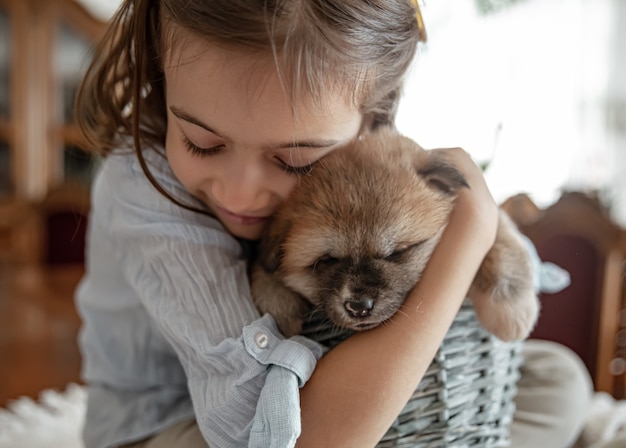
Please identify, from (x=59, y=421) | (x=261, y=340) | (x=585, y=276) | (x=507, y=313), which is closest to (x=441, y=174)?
(x=507, y=313)

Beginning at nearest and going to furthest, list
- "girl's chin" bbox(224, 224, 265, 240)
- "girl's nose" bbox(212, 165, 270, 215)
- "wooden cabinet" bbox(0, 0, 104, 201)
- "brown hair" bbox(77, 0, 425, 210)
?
1. "brown hair" bbox(77, 0, 425, 210)
2. "girl's nose" bbox(212, 165, 270, 215)
3. "girl's chin" bbox(224, 224, 265, 240)
4. "wooden cabinet" bbox(0, 0, 104, 201)

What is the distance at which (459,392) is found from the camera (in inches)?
31.9

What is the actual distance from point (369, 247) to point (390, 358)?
0.52ft

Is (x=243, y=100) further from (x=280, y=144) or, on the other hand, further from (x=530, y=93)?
(x=530, y=93)

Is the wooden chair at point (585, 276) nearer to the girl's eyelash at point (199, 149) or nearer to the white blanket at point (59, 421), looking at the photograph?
the white blanket at point (59, 421)

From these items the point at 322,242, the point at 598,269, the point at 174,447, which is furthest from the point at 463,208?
the point at 598,269

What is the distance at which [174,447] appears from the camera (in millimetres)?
916

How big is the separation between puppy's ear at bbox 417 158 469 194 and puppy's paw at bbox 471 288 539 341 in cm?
18

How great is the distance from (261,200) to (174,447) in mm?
432

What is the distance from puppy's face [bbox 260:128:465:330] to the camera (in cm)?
79

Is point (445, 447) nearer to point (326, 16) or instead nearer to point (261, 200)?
point (261, 200)

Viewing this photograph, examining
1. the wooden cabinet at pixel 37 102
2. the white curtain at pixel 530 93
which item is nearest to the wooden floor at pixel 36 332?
the wooden cabinet at pixel 37 102

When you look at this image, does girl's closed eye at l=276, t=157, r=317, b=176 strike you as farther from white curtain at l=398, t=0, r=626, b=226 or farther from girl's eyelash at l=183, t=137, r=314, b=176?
white curtain at l=398, t=0, r=626, b=226

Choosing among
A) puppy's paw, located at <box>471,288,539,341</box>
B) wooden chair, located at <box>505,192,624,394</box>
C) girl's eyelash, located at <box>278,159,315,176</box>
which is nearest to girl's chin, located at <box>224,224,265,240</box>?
girl's eyelash, located at <box>278,159,315,176</box>
